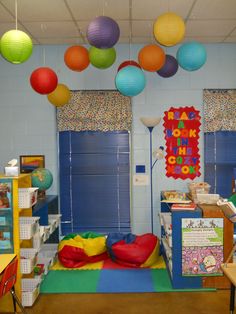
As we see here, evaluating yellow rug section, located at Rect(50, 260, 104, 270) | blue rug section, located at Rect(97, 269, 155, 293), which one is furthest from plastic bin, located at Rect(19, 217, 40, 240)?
yellow rug section, located at Rect(50, 260, 104, 270)

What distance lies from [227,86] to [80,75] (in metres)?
2.25

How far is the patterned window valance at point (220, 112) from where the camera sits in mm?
5590

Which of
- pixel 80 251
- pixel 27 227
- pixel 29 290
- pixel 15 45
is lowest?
pixel 29 290

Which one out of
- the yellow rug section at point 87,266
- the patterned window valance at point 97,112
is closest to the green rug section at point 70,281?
the yellow rug section at point 87,266

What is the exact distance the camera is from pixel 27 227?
382 cm

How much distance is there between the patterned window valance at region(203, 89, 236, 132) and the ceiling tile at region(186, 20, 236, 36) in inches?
37.7

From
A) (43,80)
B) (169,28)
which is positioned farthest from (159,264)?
(169,28)

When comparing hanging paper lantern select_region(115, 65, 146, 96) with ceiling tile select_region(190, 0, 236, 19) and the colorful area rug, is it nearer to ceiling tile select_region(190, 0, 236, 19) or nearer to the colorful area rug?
ceiling tile select_region(190, 0, 236, 19)

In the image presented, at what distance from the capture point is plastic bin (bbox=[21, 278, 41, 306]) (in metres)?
3.87

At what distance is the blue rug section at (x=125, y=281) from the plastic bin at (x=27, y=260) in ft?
2.93

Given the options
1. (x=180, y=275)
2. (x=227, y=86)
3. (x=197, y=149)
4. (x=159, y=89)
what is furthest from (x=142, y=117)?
(x=180, y=275)

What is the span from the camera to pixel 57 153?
572 cm

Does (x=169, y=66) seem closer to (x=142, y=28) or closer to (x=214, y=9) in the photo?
(x=142, y=28)

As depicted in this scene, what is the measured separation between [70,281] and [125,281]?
0.68 meters
